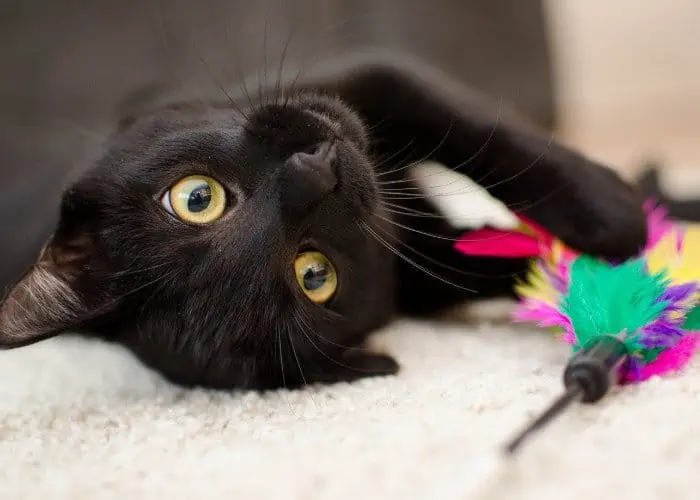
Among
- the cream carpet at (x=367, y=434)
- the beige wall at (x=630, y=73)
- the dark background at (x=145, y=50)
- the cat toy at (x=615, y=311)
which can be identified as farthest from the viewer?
the beige wall at (x=630, y=73)

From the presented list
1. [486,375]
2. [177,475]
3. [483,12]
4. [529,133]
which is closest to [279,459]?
[177,475]

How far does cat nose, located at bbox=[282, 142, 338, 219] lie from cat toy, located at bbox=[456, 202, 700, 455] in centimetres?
26

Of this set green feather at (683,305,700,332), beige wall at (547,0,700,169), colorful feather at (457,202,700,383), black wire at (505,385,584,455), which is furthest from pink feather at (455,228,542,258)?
beige wall at (547,0,700,169)

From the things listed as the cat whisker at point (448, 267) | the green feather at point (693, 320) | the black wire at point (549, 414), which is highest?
the cat whisker at point (448, 267)

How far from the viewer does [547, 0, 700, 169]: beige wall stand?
7.24 feet

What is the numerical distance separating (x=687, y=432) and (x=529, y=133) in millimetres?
479

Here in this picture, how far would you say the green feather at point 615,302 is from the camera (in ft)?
2.39

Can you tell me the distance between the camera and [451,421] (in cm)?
67

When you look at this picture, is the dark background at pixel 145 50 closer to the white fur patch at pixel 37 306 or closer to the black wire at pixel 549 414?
the white fur patch at pixel 37 306

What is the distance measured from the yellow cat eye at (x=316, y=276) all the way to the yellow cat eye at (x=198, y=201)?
11 cm

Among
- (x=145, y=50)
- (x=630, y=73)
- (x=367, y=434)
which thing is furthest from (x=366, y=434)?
(x=630, y=73)

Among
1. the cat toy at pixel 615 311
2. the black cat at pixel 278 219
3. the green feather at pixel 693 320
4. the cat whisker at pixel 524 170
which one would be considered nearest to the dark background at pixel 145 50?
the black cat at pixel 278 219

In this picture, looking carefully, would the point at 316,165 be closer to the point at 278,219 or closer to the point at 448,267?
the point at 278,219

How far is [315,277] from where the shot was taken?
86 centimetres
